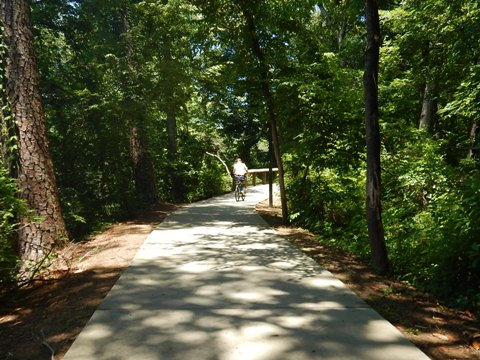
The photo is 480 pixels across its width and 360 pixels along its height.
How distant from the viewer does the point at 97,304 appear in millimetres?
4090

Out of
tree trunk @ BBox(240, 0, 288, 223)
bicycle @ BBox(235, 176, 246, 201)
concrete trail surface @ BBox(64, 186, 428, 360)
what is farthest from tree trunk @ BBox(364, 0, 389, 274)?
bicycle @ BBox(235, 176, 246, 201)

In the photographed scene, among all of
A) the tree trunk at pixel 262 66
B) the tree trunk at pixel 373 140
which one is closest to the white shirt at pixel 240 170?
the tree trunk at pixel 262 66

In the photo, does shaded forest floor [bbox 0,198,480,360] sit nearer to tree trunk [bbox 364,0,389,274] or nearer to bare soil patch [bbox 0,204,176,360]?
bare soil patch [bbox 0,204,176,360]

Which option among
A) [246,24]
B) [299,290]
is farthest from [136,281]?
[246,24]

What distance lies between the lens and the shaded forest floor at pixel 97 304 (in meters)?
3.18

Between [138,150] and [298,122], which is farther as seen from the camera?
[138,150]

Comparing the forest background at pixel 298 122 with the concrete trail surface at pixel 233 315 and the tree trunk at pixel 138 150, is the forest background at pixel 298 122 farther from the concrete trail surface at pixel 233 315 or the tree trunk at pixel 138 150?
the concrete trail surface at pixel 233 315

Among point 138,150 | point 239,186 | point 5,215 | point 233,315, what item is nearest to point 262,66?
point 5,215

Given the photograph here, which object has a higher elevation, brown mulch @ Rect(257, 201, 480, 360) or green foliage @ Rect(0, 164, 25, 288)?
Answer: green foliage @ Rect(0, 164, 25, 288)

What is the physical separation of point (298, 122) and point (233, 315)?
6616 mm

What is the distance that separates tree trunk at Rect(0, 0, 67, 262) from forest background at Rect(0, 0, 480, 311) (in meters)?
0.15

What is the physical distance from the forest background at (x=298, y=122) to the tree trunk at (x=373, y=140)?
0.41 metres

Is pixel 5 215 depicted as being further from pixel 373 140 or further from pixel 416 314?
pixel 373 140

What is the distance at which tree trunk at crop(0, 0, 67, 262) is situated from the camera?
6.08 meters
